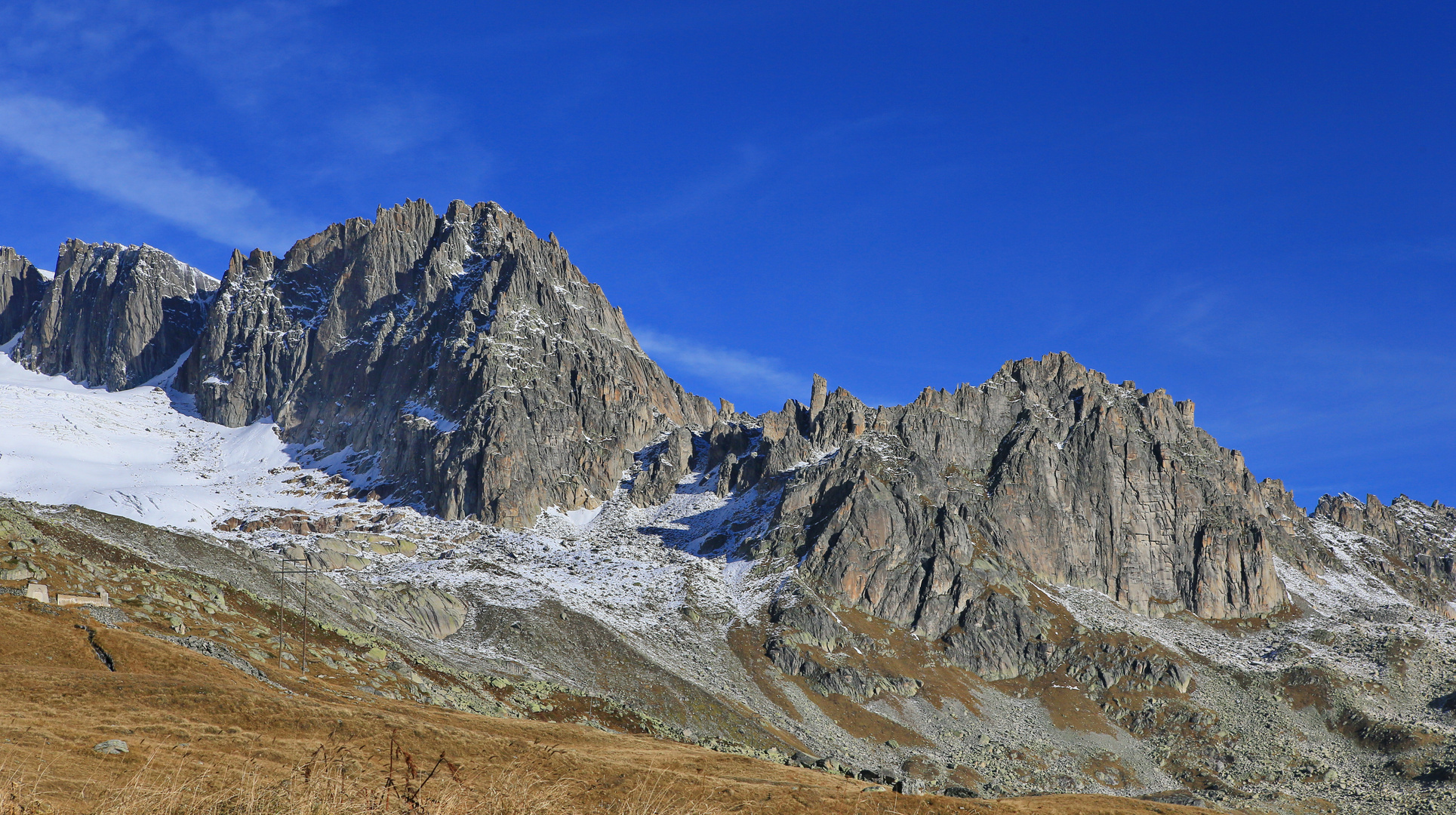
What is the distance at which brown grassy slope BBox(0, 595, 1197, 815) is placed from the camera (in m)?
25.1

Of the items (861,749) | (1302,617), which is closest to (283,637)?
(861,749)

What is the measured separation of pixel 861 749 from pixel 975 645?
4792 cm

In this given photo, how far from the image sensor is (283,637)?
77.1 meters

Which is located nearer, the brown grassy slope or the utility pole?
the brown grassy slope

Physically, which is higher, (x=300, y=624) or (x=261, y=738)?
(x=261, y=738)

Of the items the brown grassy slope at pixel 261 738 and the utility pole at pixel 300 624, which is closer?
the brown grassy slope at pixel 261 738

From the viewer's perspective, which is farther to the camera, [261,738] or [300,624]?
[300,624]

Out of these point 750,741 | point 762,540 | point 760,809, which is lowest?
point 750,741

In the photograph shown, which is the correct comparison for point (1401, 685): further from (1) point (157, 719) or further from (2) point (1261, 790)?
(1) point (157, 719)

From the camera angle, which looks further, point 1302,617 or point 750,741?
point 1302,617

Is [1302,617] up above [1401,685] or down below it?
above

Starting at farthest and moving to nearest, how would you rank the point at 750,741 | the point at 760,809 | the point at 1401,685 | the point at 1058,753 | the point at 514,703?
the point at 1401,685, the point at 1058,753, the point at 750,741, the point at 514,703, the point at 760,809

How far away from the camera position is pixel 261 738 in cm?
3331

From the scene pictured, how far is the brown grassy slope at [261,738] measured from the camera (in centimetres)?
2509
